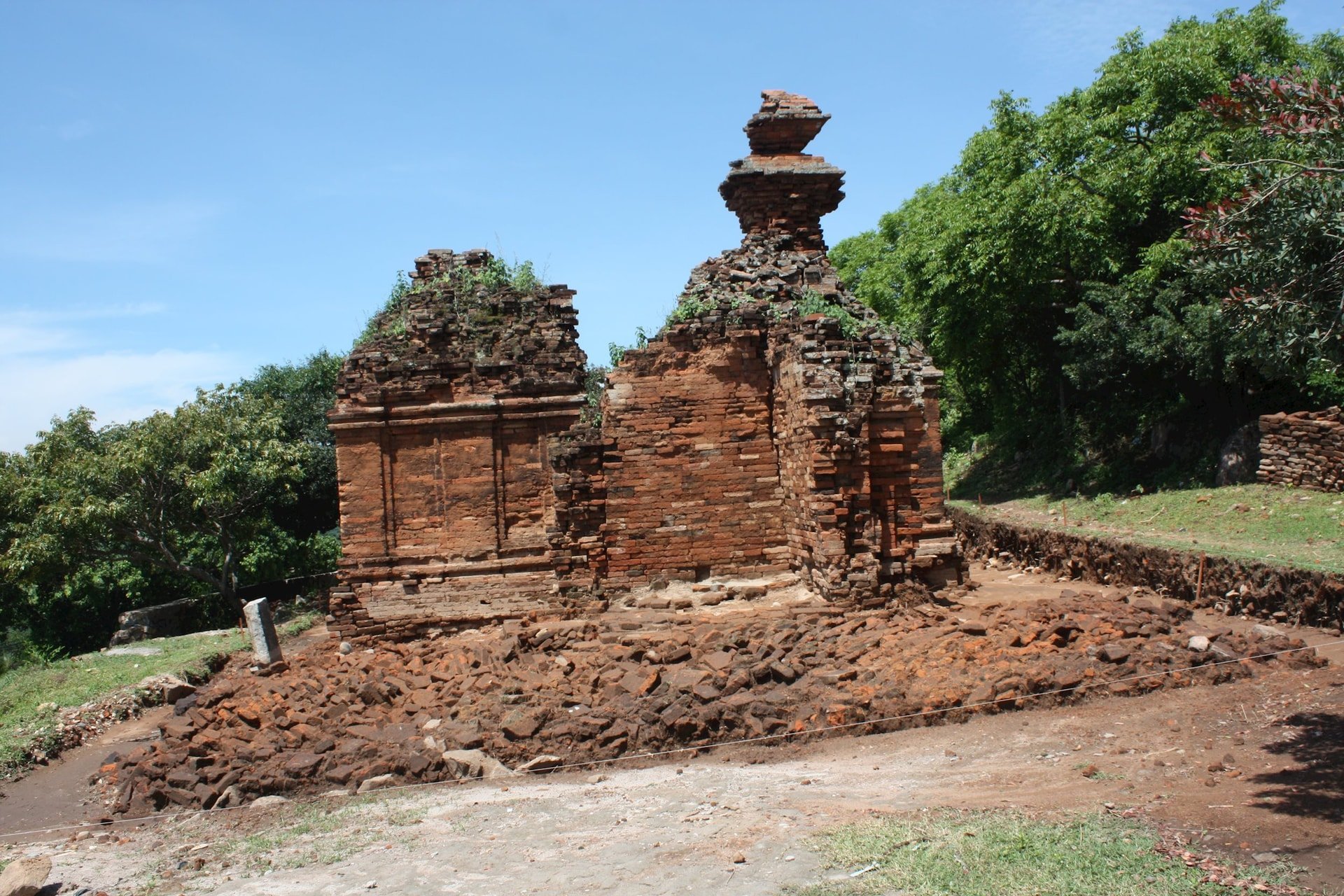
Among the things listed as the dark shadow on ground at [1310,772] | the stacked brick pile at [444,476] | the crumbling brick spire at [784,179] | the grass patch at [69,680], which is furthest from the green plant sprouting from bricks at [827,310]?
the grass patch at [69,680]

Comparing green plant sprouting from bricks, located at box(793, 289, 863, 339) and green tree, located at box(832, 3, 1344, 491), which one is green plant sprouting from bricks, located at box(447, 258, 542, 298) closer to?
green plant sprouting from bricks, located at box(793, 289, 863, 339)

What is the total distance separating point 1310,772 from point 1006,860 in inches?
93.5

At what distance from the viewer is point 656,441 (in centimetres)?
1132

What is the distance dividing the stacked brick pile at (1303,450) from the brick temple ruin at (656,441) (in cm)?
760

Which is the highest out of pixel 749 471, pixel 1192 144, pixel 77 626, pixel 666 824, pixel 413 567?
pixel 1192 144

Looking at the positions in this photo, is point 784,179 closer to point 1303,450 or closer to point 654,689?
point 654,689

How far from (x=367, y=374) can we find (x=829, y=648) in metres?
7.42

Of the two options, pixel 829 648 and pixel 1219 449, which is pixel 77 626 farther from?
pixel 1219 449

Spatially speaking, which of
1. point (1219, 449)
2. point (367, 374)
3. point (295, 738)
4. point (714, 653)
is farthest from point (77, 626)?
point (1219, 449)

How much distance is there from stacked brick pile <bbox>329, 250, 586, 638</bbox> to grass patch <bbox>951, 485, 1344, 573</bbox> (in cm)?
852

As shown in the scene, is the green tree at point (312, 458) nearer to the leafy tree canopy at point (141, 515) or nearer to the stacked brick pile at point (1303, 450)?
the leafy tree canopy at point (141, 515)

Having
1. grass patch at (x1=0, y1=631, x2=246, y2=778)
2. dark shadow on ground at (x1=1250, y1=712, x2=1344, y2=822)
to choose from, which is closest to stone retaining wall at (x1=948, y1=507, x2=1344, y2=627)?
dark shadow on ground at (x1=1250, y1=712, x2=1344, y2=822)

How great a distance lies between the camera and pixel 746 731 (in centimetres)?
816

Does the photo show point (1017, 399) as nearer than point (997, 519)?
No
